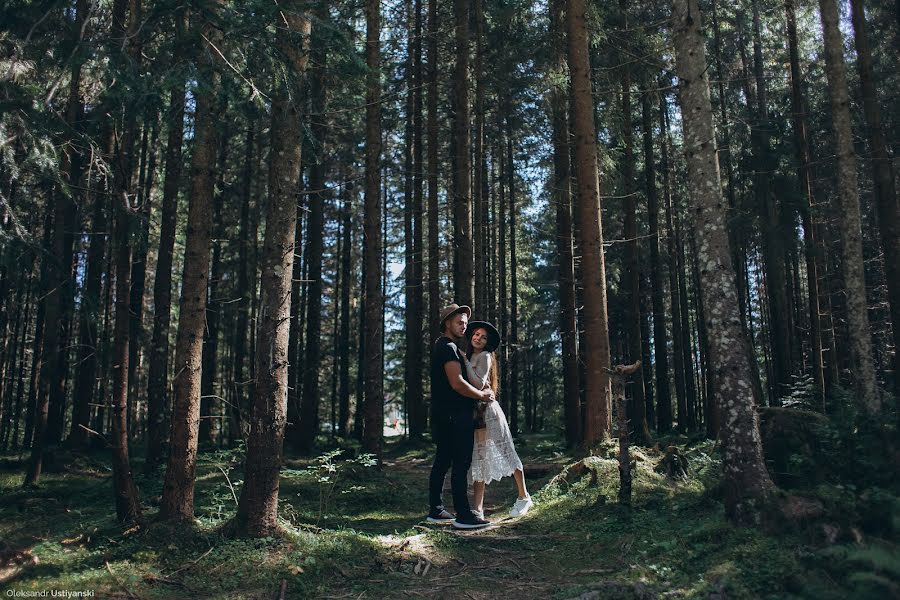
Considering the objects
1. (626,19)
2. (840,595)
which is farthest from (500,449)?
(626,19)

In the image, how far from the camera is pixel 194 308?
745cm

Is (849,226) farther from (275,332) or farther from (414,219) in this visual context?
(414,219)

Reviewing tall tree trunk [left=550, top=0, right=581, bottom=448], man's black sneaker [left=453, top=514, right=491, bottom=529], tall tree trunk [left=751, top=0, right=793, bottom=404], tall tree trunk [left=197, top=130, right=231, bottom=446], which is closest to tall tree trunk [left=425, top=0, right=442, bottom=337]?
tall tree trunk [left=550, top=0, right=581, bottom=448]

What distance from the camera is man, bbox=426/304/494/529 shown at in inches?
304

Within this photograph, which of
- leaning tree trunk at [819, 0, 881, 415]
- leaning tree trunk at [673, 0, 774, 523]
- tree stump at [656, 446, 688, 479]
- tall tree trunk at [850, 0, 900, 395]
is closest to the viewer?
leaning tree trunk at [673, 0, 774, 523]

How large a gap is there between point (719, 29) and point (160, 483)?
22978 mm

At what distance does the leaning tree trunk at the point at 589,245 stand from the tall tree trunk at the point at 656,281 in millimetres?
8733

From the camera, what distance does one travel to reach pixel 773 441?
769cm

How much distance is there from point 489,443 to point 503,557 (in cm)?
166

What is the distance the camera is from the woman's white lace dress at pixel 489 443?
8.16m

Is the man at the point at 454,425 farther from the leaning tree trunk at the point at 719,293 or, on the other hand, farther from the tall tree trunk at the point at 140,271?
the tall tree trunk at the point at 140,271

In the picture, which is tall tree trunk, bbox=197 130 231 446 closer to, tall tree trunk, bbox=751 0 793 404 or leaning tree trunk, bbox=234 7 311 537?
leaning tree trunk, bbox=234 7 311 537

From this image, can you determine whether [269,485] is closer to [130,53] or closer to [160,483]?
[130,53]

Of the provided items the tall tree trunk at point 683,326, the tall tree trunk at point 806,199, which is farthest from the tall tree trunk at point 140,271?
the tall tree trunk at point 683,326
